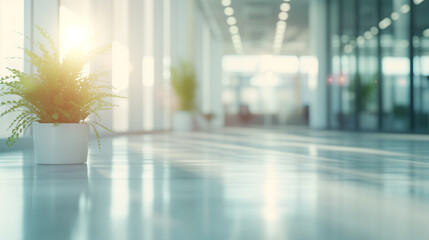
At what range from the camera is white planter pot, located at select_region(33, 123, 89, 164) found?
3.78 m

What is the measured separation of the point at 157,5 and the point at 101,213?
11303mm

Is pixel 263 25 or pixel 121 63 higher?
pixel 263 25

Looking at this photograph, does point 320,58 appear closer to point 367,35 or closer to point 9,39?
point 367,35

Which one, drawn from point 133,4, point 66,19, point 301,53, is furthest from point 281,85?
point 66,19

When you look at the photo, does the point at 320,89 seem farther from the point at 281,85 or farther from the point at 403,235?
the point at 403,235

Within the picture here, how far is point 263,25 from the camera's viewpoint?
1812 centimetres

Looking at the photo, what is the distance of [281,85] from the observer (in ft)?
80.0

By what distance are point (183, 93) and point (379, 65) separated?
5.47m

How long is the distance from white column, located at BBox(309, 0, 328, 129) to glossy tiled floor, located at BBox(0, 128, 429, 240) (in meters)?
12.4

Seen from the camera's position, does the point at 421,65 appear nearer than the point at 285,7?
Yes

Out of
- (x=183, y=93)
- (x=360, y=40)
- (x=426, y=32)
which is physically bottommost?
(x=183, y=93)

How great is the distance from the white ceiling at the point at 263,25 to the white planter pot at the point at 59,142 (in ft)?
37.9

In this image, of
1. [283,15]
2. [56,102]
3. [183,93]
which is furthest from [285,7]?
[56,102]

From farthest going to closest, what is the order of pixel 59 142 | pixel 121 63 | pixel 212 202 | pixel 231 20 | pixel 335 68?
pixel 231 20
pixel 335 68
pixel 121 63
pixel 59 142
pixel 212 202
